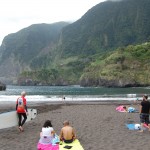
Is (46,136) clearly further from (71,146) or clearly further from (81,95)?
(81,95)

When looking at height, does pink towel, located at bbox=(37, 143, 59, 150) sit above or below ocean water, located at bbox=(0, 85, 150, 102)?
above

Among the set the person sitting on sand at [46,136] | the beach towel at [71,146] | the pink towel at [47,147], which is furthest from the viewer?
the person sitting on sand at [46,136]

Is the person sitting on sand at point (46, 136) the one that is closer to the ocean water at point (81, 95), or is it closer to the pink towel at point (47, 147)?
the pink towel at point (47, 147)

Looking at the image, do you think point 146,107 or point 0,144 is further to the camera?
point 146,107

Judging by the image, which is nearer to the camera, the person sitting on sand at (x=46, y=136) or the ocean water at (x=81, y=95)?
the person sitting on sand at (x=46, y=136)

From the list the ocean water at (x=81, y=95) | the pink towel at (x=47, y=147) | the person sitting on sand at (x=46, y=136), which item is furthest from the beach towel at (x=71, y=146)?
the ocean water at (x=81, y=95)

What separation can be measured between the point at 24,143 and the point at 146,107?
7161 mm

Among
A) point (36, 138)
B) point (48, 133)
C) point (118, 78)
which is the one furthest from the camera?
point (118, 78)

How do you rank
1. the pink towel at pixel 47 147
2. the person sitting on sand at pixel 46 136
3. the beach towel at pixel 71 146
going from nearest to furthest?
the pink towel at pixel 47 147 → the beach towel at pixel 71 146 → the person sitting on sand at pixel 46 136

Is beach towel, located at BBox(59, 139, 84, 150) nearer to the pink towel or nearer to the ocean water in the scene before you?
the pink towel

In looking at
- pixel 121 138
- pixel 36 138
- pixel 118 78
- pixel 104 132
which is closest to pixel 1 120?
pixel 36 138

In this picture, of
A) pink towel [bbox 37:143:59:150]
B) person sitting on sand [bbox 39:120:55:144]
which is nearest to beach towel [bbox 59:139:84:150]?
pink towel [bbox 37:143:59:150]

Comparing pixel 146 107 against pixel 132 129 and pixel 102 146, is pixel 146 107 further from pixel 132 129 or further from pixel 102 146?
pixel 102 146

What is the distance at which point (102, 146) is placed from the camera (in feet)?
50.4
